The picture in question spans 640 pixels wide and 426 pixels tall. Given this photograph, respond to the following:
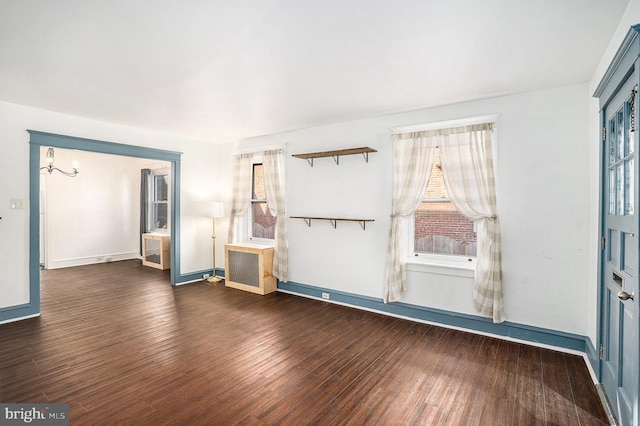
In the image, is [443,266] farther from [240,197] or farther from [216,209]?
[216,209]

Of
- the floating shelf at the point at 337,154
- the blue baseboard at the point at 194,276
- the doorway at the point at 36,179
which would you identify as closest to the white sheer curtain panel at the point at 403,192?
the floating shelf at the point at 337,154

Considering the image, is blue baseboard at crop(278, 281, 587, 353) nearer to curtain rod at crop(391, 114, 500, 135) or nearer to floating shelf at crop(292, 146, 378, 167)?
floating shelf at crop(292, 146, 378, 167)

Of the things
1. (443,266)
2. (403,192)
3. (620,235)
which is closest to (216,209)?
(403,192)

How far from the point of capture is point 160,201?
788cm

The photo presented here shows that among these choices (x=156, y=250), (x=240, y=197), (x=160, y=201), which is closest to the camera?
(x=240, y=197)

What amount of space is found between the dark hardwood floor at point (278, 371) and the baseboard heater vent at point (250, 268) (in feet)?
2.78

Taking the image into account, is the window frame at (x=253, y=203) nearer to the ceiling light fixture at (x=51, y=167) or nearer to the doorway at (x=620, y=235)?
the ceiling light fixture at (x=51, y=167)

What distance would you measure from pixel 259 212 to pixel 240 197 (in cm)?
44

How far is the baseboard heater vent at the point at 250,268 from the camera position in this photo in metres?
5.21

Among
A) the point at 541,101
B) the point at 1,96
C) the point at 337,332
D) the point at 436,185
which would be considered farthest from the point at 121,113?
the point at 541,101

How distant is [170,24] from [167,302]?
3.86 metres

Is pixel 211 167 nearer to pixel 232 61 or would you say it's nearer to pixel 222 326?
pixel 222 326

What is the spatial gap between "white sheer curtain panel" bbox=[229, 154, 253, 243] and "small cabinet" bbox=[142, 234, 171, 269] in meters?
2.11

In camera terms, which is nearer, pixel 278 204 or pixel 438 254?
pixel 438 254
